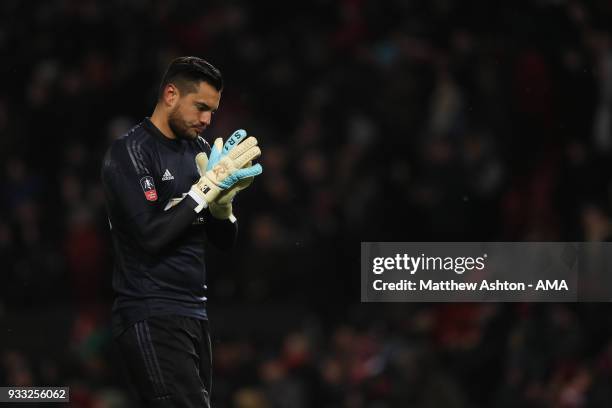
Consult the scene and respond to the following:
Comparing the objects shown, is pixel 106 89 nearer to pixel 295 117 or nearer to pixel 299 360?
pixel 295 117

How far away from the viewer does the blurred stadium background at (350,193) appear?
27.5 ft

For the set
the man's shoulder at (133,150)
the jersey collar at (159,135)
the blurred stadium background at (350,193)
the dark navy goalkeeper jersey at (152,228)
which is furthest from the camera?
the blurred stadium background at (350,193)

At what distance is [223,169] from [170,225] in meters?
0.28

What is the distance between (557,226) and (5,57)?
557 centimetres

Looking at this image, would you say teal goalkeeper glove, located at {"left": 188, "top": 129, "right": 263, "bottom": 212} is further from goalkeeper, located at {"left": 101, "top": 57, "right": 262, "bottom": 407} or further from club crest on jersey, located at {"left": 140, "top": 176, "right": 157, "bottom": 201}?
club crest on jersey, located at {"left": 140, "top": 176, "right": 157, "bottom": 201}

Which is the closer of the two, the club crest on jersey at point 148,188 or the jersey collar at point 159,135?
the club crest on jersey at point 148,188

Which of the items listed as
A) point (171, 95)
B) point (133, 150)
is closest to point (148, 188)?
point (133, 150)

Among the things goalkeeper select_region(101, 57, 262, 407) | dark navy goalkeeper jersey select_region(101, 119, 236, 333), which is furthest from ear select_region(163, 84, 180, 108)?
dark navy goalkeeper jersey select_region(101, 119, 236, 333)

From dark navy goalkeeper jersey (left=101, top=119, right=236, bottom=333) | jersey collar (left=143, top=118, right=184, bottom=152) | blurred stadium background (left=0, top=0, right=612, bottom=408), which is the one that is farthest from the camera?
blurred stadium background (left=0, top=0, right=612, bottom=408)

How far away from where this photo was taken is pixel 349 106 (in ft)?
33.8

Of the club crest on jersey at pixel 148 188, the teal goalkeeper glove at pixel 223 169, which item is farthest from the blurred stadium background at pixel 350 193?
the club crest on jersey at pixel 148 188

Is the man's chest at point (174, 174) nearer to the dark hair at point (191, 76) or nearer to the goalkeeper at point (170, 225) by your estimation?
the goalkeeper at point (170, 225)

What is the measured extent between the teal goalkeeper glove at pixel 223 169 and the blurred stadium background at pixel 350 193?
3.83 meters

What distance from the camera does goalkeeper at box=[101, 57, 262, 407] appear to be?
432cm
